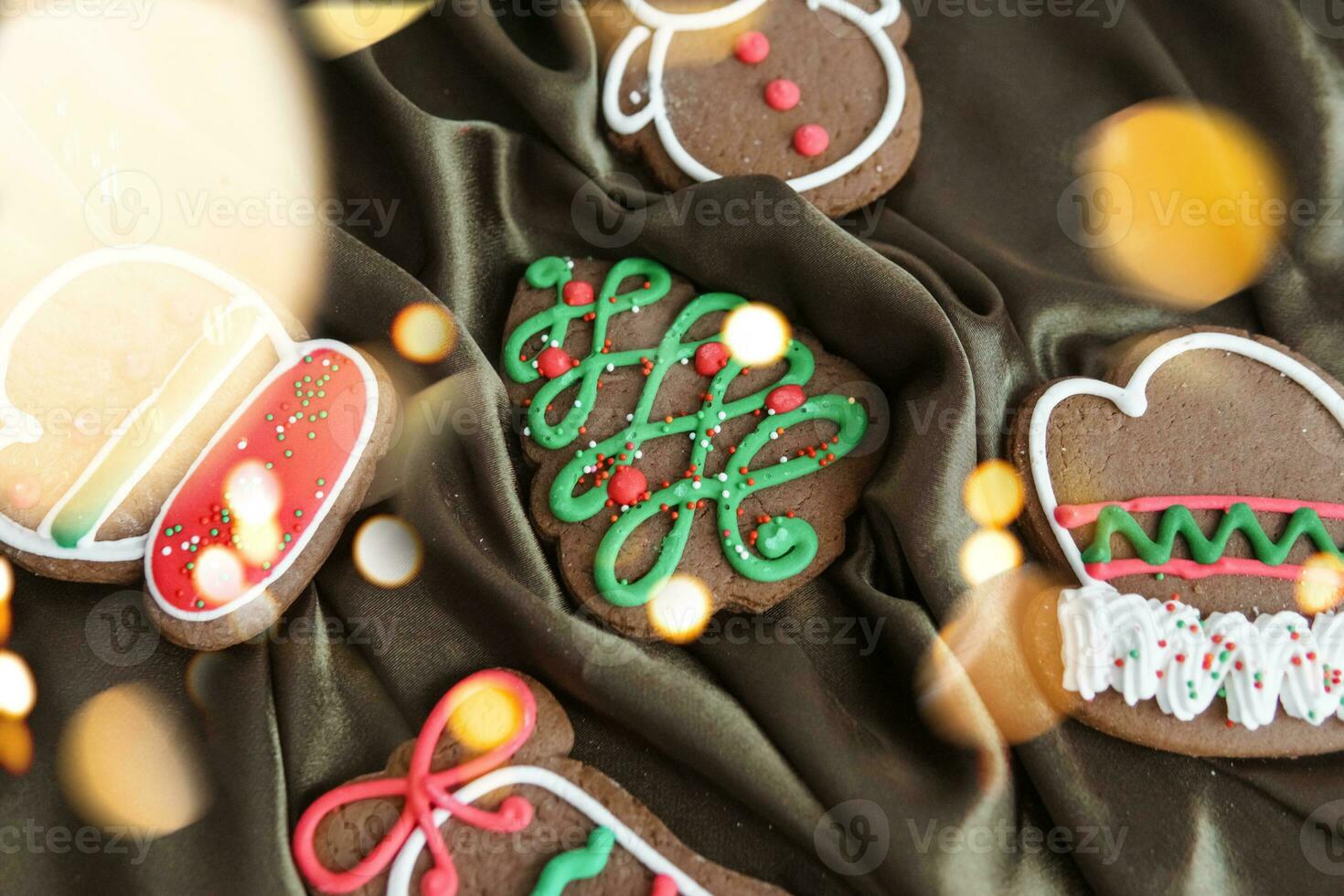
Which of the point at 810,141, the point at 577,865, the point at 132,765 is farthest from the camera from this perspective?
the point at 810,141

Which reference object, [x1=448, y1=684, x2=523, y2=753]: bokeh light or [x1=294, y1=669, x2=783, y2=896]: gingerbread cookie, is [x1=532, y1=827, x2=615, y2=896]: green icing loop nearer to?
[x1=294, y1=669, x2=783, y2=896]: gingerbread cookie

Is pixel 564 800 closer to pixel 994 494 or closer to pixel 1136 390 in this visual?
pixel 994 494

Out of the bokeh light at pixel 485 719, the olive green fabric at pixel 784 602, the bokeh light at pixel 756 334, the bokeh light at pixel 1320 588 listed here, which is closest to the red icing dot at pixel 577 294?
the olive green fabric at pixel 784 602

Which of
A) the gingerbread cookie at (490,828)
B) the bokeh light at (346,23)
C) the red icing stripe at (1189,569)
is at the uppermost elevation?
the bokeh light at (346,23)

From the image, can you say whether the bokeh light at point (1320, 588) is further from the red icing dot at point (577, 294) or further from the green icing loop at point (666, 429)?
the red icing dot at point (577, 294)

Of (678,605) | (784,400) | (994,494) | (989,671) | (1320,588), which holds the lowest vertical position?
(1320,588)

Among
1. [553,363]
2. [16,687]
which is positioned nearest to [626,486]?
[553,363]

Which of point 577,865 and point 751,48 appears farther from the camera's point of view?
point 751,48

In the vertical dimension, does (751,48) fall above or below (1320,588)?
above
